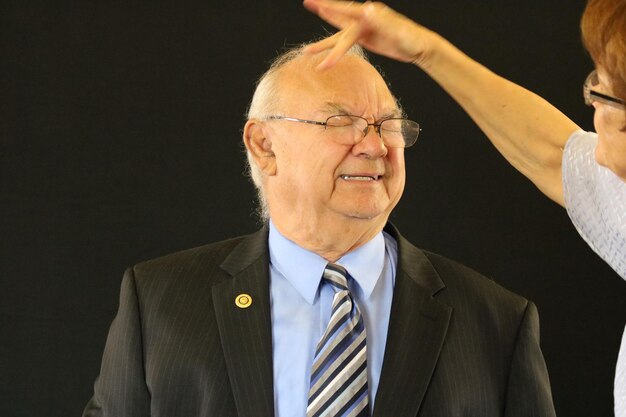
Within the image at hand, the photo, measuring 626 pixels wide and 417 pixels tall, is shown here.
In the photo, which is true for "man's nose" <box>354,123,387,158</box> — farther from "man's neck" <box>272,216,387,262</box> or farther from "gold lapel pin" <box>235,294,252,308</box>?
"gold lapel pin" <box>235,294,252,308</box>

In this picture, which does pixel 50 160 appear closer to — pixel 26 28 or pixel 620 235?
pixel 26 28

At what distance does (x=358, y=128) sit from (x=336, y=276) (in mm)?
362

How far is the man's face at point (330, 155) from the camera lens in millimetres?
2502

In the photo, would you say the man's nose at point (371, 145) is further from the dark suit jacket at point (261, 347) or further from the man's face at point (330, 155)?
the dark suit jacket at point (261, 347)

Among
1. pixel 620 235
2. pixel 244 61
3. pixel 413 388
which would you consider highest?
pixel 244 61

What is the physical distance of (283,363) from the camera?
2432 mm

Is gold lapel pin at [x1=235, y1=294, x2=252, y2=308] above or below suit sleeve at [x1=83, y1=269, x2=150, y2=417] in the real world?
above

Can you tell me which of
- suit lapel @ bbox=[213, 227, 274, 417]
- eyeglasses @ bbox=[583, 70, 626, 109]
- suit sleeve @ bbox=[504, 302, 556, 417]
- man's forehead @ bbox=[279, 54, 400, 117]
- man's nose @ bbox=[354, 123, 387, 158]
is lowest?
suit sleeve @ bbox=[504, 302, 556, 417]

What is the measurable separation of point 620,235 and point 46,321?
2171mm

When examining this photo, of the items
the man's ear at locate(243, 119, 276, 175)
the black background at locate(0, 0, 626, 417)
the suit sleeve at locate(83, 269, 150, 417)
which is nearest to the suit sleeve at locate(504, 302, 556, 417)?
the man's ear at locate(243, 119, 276, 175)

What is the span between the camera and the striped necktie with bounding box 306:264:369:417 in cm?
235

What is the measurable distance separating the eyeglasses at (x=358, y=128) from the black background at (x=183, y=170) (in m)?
0.91

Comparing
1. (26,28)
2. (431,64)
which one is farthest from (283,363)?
(26,28)

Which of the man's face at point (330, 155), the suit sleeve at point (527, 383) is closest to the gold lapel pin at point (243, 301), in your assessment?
the man's face at point (330, 155)
